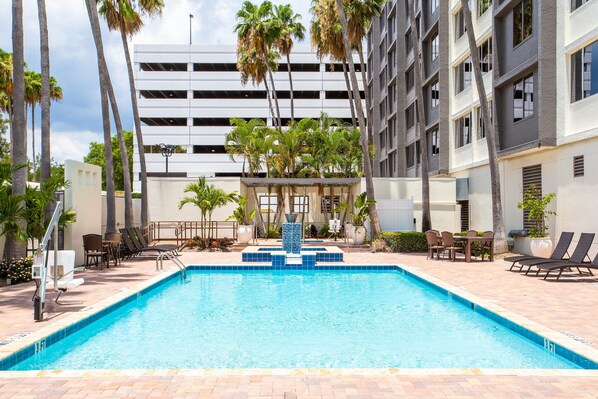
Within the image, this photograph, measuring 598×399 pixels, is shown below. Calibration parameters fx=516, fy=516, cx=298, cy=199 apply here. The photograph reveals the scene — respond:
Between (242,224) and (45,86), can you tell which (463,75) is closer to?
(242,224)

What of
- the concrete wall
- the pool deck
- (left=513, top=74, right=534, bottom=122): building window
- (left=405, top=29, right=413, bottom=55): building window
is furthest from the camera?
(left=405, top=29, right=413, bottom=55): building window

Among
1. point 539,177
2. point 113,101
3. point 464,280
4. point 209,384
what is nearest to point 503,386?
point 209,384

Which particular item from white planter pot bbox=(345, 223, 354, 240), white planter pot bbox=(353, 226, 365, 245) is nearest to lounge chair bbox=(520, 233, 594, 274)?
white planter pot bbox=(353, 226, 365, 245)

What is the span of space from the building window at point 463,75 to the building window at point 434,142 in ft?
12.0

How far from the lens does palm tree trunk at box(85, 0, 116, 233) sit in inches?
718

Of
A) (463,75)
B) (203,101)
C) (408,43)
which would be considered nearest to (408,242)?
(463,75)

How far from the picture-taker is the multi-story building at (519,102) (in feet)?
50.1

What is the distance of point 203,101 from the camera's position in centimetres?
5084

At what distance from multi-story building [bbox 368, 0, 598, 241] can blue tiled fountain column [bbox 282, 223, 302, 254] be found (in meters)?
8.18

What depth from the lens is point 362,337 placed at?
290 inches

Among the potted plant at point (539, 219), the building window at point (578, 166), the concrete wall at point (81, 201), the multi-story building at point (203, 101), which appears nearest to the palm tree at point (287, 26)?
the multi-story building at point (203, 101)

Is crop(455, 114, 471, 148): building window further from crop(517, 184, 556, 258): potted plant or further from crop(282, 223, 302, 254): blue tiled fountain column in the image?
crop(282, 223, 302, 254): blue tiled fountain column

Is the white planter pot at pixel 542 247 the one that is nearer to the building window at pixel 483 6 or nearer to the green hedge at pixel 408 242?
the green hedge at pixel 408 242

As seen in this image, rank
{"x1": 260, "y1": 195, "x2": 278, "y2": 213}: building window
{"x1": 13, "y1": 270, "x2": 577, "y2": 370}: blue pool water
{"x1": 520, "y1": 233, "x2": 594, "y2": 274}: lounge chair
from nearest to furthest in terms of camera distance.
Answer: {"x1": 13, "y1": 270, "x2": 577, "y2": 370}: blue pool water → {"x1": 520, "y1": 233, "x2": 594, "y2": 274}: lounge chair → {"x1": 260, "y1": 195, "x2": 278, "y2": 213}: building window
